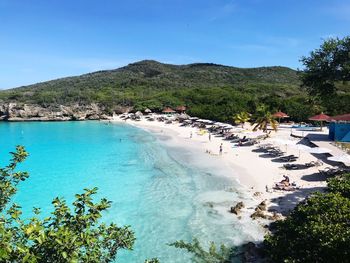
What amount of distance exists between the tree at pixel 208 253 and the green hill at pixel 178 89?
175 ft

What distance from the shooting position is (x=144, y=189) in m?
26.9

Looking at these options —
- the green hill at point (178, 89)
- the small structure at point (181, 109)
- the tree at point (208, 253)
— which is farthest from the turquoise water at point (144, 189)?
the small structure at point (181, 109)

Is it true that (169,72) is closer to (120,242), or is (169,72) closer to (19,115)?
(19,115)

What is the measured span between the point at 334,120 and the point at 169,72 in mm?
134983

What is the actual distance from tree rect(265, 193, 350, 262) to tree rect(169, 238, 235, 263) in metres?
1.78

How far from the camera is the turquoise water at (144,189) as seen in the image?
17.8 metres

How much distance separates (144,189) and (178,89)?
10214 centimetres

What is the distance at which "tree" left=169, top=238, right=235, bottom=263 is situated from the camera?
1460 cm

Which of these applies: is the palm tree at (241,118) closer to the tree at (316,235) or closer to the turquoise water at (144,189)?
the turquoise water at (144,189)

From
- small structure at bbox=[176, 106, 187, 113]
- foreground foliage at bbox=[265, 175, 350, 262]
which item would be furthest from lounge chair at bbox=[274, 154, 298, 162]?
small structure at bbox=[176, 106, 187, 113]

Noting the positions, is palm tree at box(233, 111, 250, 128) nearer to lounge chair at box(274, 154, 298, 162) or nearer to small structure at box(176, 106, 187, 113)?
lounge chair at box(274, 154, 298, 162)


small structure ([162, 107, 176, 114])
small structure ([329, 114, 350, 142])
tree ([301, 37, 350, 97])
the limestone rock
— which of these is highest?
tree ([301, 37, 350, 97])

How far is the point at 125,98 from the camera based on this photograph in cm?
10744

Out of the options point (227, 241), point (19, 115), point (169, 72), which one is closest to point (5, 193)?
point (227, 241)
